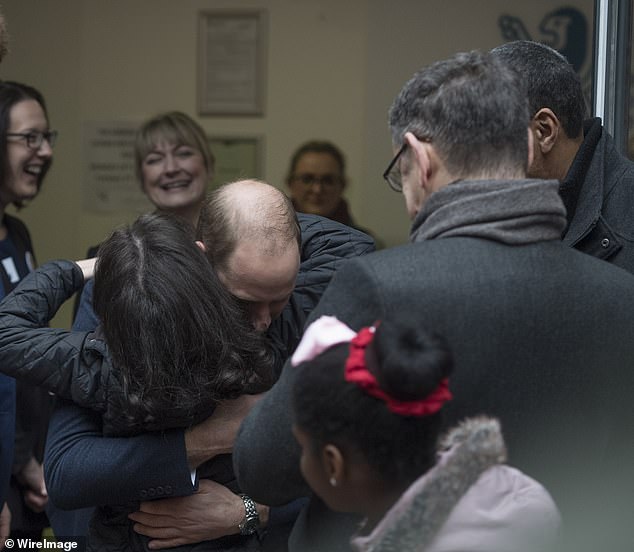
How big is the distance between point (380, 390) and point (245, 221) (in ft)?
2.37

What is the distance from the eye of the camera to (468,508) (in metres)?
1.26

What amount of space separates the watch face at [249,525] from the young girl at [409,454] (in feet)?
1.96

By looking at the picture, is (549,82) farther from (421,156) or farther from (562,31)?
(562,31)

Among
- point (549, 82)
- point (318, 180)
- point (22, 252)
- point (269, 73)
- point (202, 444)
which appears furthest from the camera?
point (269, 73)

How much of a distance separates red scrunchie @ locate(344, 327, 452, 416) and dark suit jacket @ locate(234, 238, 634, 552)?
0.29 feet

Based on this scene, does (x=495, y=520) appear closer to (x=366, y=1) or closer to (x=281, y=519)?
(x=281, y=519)

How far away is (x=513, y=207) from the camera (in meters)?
1.41

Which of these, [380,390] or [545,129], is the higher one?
[545,129]

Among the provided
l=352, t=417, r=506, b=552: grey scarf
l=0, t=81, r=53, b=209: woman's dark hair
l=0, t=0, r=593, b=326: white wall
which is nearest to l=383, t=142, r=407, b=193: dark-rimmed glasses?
l=352, t=417, r=506, b=552: grey scarf

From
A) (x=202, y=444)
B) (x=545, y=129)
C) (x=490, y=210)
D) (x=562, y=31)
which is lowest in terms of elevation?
(x=202, y=444)

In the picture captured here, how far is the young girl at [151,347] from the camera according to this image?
5.69ft

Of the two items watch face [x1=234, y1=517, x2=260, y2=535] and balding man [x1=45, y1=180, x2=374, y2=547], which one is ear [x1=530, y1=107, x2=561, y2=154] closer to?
balding man [x1=45, y1=180, x2=374, y2=547]

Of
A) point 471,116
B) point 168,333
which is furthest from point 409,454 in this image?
point 168,333

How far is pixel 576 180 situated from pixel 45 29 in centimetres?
312
